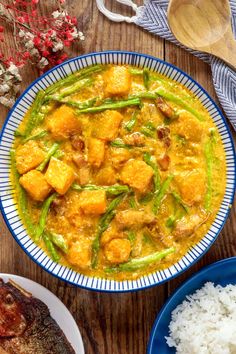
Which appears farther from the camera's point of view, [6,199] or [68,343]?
[68,343]

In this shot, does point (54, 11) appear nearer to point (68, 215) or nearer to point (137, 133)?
point (137, 133)

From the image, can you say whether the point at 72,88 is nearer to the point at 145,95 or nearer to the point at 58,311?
the point at 145,95

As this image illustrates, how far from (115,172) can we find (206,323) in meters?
1.17

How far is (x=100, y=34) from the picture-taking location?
354 cm

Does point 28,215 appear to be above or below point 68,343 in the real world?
above

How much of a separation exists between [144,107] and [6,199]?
39.2 inches

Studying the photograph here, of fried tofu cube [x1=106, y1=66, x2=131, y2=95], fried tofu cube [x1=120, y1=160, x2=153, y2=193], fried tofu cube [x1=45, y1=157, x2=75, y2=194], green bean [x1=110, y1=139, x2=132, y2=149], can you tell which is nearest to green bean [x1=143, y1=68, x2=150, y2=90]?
fried tofu cube [x1=106, y1=66, x2=131, y2=95]

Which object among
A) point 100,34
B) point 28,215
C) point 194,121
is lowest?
point 28,215

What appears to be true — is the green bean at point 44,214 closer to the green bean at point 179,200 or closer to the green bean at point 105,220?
the green bean at point 105,220

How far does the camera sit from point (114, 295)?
3.56 metres

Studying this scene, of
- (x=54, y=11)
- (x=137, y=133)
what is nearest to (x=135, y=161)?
(x=137, y=133)

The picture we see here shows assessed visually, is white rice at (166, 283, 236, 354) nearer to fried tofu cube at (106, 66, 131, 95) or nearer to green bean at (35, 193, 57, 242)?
green bean at (35, 193, 57, 242)

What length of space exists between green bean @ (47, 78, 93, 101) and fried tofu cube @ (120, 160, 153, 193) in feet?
1.84

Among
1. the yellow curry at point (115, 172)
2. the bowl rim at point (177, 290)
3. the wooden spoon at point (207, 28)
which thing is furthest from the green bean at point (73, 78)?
the bowl rim at point (177, 290)
